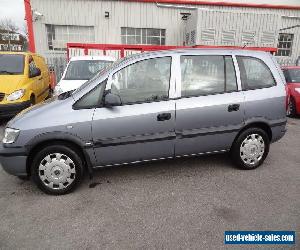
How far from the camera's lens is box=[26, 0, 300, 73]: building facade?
12688 mm

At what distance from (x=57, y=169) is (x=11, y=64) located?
15.4 feet

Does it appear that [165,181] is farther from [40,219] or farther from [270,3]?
[270,3]

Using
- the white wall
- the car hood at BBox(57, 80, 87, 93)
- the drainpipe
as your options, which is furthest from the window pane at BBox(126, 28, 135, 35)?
the car hood at BBox(57, 80, 87, 93)

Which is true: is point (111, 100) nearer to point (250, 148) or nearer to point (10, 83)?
point (250, 148)

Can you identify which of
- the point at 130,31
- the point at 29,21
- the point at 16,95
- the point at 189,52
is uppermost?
the point at 29,21

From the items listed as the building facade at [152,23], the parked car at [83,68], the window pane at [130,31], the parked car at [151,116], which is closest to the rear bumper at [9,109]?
the parked car at [83,68]

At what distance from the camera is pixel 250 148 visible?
153 inches

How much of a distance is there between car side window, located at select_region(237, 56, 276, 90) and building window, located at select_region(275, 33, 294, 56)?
561 inches

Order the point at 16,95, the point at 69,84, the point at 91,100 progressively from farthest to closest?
1. the point at 69,84
2. the point at 16,95
3. the point at 91,100

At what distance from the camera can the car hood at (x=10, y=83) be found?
5.86m

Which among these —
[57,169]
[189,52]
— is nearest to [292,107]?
[189,52]

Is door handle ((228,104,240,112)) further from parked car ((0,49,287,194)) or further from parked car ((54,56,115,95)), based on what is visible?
parked car ((54,56,115,95))

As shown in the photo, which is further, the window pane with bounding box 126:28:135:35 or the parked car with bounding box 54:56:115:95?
the window pane with bounding box 126:28:135:35

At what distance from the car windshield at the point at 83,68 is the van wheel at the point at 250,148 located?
447cm
